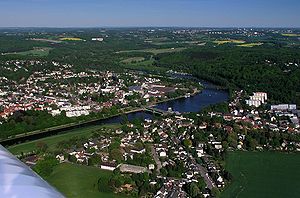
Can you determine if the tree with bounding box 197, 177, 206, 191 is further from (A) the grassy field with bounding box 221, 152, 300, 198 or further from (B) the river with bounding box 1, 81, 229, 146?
(B) the river with bounding box 1, 81, 229, 146

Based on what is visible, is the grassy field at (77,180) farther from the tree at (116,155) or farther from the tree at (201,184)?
the tree at (201,184)

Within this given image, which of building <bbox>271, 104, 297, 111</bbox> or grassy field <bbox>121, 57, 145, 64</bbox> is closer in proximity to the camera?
building <bbox>271, 104, 297, 111</bbox>

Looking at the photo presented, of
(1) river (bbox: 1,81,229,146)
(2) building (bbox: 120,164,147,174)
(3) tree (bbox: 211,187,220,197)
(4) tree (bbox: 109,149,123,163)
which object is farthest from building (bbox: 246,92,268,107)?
(3) tree (bbox: 211,187,220,197)

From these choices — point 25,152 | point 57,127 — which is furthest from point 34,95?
point 25,152

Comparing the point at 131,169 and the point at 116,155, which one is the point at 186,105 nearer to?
the point at 116,155

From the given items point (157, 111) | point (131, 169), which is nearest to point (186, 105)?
point (157, 111)

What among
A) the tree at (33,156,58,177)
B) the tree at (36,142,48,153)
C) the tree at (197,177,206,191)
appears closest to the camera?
the tree at (197,177,206,191)
